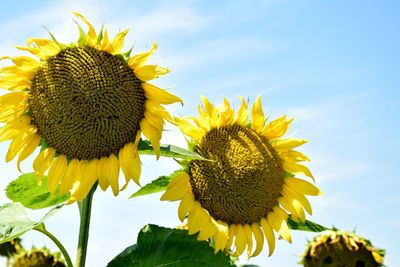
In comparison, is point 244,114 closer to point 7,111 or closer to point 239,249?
point 239,249

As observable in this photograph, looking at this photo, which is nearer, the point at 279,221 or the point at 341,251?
the point at 279,221

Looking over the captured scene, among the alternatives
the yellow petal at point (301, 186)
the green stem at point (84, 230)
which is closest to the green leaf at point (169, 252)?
the green stem at point (84, 230)

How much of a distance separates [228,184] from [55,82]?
122 cm

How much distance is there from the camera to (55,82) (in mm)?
3738

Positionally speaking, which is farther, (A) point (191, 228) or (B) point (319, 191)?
(B) point (319, 191)

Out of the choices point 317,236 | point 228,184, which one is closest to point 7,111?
point 228,184

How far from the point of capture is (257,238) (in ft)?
14.4

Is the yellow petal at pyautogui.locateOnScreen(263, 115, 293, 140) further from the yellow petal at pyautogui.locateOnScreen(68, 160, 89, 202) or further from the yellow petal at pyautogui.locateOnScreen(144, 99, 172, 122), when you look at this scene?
the yellow petal at pyautogui.locateOnScreen(68, 160, 89, 202)

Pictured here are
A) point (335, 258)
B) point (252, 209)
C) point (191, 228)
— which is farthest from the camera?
point (335, 258)

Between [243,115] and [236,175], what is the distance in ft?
1.49

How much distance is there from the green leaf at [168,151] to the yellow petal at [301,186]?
1092mm

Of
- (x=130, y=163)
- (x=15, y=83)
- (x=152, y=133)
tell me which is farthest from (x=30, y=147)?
(x=152, y=133)

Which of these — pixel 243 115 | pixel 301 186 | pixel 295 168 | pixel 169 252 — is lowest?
pixel 169 252

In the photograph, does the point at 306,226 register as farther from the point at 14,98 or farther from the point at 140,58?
the point at 14,98
